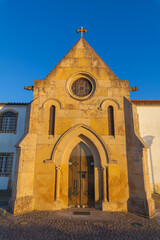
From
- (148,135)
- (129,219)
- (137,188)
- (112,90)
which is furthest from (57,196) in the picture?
(148,135)

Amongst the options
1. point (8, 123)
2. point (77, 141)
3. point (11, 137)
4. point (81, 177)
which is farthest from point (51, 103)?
point (8, 123)

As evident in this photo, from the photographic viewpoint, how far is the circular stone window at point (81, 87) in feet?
32.9

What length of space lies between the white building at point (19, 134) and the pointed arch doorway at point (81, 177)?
6.37 meters

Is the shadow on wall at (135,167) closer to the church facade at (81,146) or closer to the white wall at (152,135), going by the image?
the church facade at (81,146)

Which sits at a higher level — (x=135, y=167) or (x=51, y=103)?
(x=51, y=103)

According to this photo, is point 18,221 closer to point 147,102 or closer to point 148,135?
point 148,135

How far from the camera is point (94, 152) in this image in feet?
29.6

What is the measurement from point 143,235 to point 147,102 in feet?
38.6

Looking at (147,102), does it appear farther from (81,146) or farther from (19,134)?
(19,134)

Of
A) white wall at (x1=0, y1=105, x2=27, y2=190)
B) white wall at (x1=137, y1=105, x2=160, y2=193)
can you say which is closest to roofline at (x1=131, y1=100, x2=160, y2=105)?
white wall at (x1=137, y1=105, x2=160, y2=193)

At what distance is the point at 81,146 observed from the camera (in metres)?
9.31

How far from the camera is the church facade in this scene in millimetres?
8117

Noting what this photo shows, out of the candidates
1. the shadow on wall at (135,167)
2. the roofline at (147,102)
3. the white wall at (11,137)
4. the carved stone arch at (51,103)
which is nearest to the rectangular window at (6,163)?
Answer: the white wall at (11,137)

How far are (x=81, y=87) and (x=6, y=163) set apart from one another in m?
9.73
